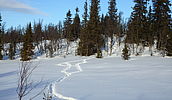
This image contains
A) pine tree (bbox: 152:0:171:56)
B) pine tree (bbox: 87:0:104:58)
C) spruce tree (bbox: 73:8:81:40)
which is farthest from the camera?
spruce tree (bbox: 73:8:81:40)

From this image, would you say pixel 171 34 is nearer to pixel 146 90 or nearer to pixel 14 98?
pixel 146 90

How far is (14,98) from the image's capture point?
21.4ft

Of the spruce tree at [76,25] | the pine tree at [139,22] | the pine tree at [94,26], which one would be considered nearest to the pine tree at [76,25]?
the spruce tree at [76,25]

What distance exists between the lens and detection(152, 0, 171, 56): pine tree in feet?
98.2

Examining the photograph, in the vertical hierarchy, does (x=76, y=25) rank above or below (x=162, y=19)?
above

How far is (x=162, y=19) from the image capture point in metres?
32.2

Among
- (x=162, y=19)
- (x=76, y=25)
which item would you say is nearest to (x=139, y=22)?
(x=162, y=19)

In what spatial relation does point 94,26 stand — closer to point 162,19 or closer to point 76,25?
point 162,19

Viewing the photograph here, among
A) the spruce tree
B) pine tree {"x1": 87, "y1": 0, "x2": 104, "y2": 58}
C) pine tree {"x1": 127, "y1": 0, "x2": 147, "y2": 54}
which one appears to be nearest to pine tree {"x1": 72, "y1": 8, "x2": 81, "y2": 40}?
the spruce tree

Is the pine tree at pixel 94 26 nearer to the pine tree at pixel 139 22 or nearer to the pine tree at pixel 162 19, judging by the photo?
the pine tree at pixel 139 22

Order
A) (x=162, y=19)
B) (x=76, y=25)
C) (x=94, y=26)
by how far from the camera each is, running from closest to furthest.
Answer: (x=162, y=19) → (x=94, y=26) → (x=76, y=25)

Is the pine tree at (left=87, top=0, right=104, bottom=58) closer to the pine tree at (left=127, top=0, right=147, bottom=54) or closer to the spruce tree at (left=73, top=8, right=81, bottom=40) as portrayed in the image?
the pine tree at (left=127, top=0, right=147, bottom=54)

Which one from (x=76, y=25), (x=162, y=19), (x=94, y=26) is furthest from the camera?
(x=76, y=25)

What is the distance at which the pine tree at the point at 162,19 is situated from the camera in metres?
29.9
